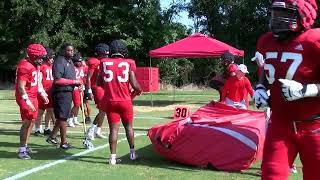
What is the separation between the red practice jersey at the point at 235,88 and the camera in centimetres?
899

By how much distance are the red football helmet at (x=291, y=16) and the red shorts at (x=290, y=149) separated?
0.79 meters

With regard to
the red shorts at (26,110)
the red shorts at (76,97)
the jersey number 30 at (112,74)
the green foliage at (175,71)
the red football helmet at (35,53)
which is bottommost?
the green foliage at (175,71)

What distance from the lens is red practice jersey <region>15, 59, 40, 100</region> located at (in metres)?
8.68

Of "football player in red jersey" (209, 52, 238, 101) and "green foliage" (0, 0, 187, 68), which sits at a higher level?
"green foliage" (0, 0, 187, 68)

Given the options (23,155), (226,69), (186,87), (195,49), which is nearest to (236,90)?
(226,69)

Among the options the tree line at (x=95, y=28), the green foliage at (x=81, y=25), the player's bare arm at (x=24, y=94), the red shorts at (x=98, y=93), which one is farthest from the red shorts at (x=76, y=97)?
the green foliage at (x=81, y=25)

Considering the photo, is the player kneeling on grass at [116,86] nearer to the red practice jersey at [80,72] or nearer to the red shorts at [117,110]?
the red shorts at [117,110]

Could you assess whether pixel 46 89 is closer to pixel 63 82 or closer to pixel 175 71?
pixel 63 82

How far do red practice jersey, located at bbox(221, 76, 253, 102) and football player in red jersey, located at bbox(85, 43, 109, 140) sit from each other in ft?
8.70

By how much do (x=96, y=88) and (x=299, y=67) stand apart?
7.23 m

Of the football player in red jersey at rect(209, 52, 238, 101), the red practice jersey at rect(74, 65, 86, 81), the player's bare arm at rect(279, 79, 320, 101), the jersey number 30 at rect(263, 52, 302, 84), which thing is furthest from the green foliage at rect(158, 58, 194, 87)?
the player's bare arm at rect(279, 79, 320, 101)

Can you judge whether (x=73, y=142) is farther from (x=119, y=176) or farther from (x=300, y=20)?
(x=300, y=20)

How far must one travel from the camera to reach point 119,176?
756 cm

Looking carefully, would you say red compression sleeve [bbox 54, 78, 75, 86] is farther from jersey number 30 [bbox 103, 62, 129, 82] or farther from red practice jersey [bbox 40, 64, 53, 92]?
red practice jersey [bbox 40, 64, 53, 92]
